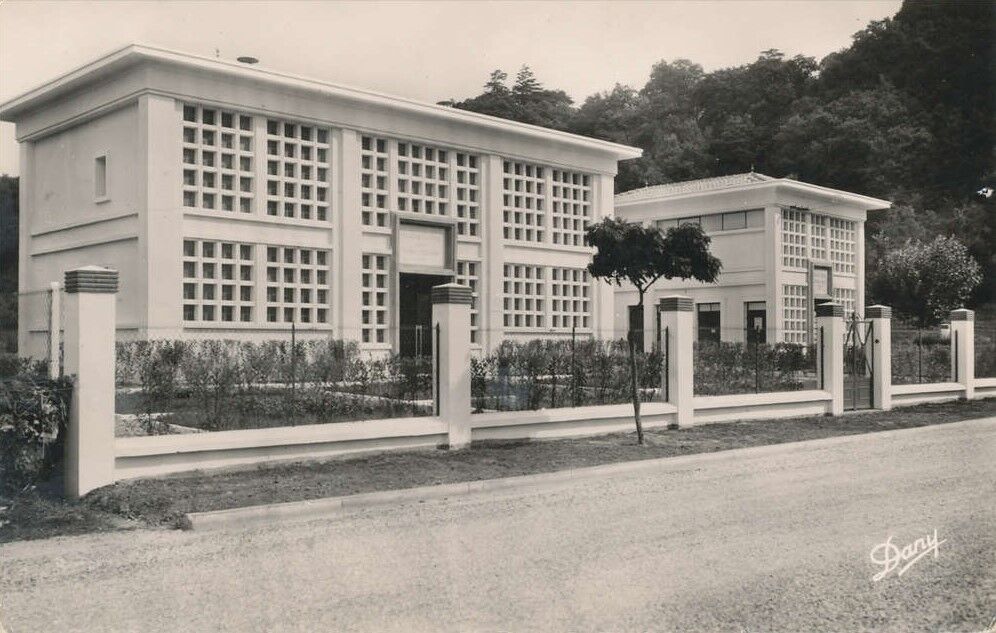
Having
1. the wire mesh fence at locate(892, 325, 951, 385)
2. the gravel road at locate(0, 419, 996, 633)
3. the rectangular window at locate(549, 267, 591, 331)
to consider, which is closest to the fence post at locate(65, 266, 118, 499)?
the gravel road at locate(0, 419, 996, 633)

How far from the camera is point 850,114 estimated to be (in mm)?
13938

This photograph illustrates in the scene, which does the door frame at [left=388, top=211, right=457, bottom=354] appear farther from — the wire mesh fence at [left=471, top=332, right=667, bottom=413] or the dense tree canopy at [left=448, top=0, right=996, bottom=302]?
the wire mesh fence at [left=471, top=332, right=667, bottom=413]

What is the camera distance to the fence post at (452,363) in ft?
36.3

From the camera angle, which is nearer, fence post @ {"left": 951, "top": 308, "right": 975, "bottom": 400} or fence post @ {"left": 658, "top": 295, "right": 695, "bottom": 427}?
fence post @ {"left": 658, "top": 295, "right": 695, "bottom": 427}

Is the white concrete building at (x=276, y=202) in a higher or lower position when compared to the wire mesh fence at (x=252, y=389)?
higher

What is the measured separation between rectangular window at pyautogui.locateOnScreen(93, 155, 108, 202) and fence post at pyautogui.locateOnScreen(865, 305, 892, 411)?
15.5 metres

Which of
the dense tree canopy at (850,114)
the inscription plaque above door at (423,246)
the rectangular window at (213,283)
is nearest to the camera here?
the dense tree canopy at (850,114)

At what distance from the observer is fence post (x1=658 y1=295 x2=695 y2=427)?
1405 cm

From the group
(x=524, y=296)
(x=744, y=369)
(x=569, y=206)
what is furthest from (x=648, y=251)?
(x=569, y=206)

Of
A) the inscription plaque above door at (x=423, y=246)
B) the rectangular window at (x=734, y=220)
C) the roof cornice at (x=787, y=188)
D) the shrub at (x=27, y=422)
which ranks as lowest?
the shrub at (x=27, y=422)

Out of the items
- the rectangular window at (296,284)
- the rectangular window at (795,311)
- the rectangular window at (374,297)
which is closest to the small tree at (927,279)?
the rectangular window at (795,311)

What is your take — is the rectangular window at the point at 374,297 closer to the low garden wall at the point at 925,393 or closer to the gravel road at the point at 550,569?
the gravel road at the point at 550,569

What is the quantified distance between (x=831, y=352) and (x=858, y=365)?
1.66 metres

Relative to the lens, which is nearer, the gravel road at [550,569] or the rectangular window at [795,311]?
the gravel road at [550,569]
